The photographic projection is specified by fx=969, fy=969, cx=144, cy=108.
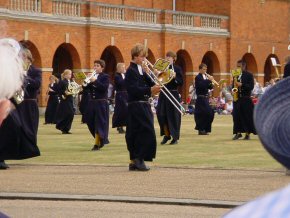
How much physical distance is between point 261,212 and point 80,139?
23.3 m

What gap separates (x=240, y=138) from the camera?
25.3 metres

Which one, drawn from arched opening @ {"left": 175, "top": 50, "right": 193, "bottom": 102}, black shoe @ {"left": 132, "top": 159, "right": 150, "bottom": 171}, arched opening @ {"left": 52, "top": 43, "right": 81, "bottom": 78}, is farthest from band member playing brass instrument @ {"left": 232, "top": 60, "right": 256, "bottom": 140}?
arched opening @ {"left": 175, "top": 50, "right": 193, "bottom": 102}

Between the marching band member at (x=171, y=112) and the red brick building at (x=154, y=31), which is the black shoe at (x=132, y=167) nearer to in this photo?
the marching band member at (x=171, y=112)

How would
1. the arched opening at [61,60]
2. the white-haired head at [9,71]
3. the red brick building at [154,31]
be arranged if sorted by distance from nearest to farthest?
1. the white-haired head at [9,71]
2. the red brick building at [154,31]
3. the arched opening at [61,60]

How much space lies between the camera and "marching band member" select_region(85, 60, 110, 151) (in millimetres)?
20656

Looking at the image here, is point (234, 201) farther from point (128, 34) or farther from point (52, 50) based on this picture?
point (128, 34)

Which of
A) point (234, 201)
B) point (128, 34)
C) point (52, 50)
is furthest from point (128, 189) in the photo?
point (128, 34)

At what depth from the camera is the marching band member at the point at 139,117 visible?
1520 cm

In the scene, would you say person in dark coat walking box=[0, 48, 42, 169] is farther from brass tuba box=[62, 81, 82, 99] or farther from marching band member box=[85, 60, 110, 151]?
brass tuba box=[62, 81, 82, 99]

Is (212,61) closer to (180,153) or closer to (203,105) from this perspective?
(203,105)

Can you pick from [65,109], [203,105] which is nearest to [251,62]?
[65,109]

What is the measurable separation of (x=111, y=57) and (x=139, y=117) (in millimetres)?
35370

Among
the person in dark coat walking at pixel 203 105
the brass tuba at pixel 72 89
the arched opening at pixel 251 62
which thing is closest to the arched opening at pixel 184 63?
the arched opening at pixel 251 62

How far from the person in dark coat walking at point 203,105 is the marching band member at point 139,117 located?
37.1ft
